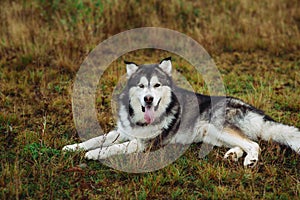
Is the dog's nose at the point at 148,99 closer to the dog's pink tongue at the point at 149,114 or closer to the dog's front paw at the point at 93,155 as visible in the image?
the dog's pink tongue at the point at 149,114

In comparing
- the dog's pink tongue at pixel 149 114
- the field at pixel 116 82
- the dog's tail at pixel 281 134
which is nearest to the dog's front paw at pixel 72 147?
the field at pixel 116 82

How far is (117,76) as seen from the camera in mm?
7230

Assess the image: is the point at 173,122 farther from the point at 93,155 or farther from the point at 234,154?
the point at 93,155

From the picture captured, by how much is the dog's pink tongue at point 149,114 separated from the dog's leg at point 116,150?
1.07 feet

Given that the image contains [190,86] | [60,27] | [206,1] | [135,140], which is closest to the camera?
[135,140]

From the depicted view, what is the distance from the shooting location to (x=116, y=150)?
478 cm

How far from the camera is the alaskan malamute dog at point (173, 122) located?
4.75 meters

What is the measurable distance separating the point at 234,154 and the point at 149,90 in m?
1.38

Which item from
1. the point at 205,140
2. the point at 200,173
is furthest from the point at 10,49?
the point at 200,173

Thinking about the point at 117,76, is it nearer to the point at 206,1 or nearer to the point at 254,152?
the point at 254,152

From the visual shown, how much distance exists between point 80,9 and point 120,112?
4.31m

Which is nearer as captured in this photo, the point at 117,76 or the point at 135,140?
the point at 135,140

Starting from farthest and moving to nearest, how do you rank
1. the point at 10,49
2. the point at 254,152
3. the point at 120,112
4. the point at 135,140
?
the point at 10,49 < the point at 120,112 < the point at 135,140 < the point at 254,152

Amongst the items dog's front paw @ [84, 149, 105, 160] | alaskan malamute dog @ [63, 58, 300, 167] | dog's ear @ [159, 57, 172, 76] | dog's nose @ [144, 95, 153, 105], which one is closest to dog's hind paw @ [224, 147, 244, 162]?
alaskan malamute dog @ [63, 58, 300, 167]
